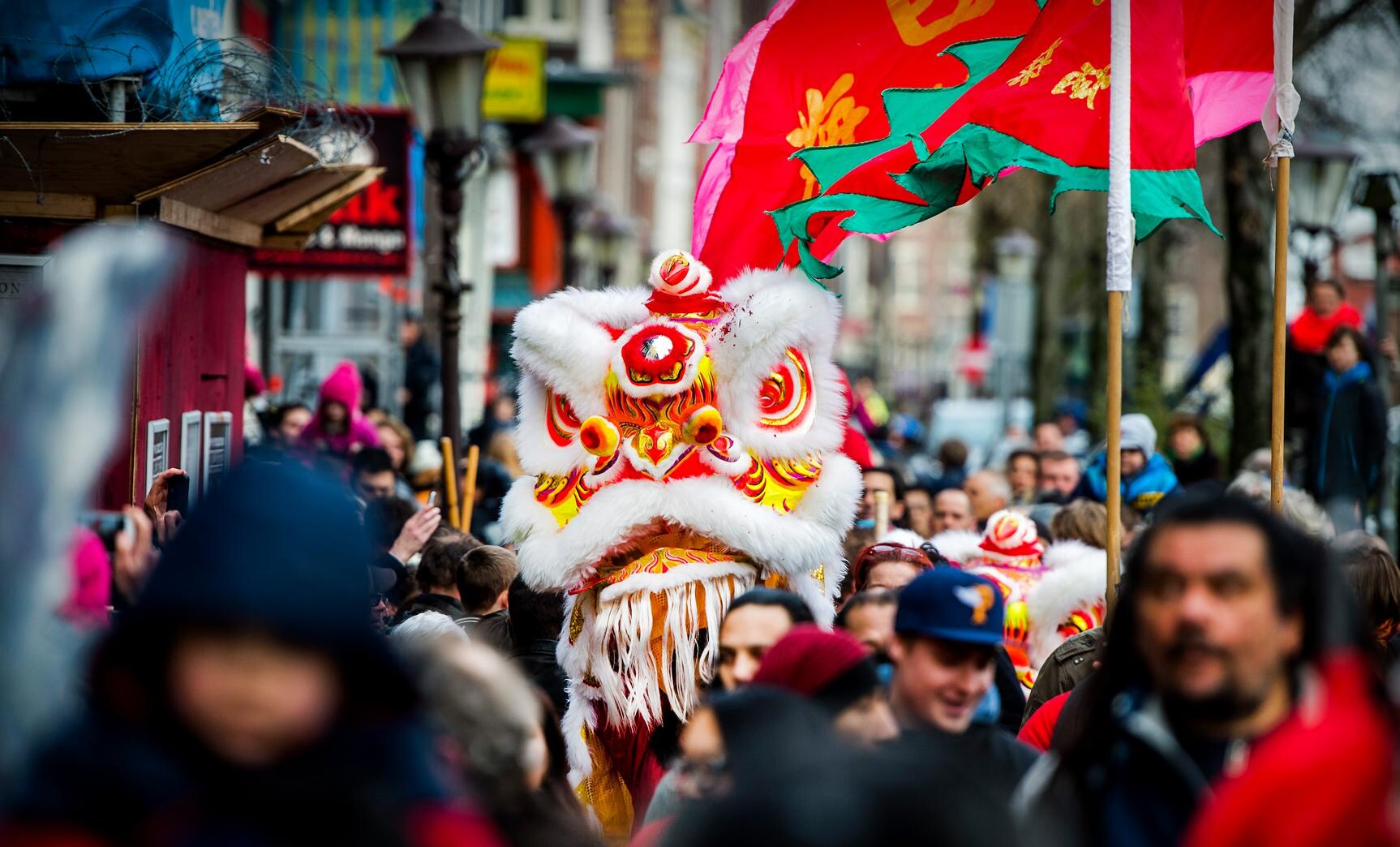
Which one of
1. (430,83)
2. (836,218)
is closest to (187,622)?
(836,218)

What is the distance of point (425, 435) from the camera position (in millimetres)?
15484

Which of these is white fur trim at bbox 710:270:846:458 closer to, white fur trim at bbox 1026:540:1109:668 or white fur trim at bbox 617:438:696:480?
white fur trim at bbox 617:438:696:480

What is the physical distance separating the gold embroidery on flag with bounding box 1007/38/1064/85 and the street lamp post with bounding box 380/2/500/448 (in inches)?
138

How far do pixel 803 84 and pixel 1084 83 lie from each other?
1.19 meters

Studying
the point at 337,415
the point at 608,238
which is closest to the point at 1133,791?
the point at 337,415

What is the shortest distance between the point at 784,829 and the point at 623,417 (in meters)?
3.97

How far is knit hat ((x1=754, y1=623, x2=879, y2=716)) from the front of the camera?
3.40 meters

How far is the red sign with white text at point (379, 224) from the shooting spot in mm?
11328

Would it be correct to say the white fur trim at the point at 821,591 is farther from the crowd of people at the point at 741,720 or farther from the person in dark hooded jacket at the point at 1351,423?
the person in dark hooded jacket at the point at 1351,423

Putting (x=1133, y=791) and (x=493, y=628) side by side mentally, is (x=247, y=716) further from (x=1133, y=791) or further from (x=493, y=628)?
(x=493, y=628)

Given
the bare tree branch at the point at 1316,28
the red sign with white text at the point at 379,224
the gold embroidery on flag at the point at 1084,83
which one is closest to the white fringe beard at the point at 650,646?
the gold embroidery on flag at the point at 1084,83

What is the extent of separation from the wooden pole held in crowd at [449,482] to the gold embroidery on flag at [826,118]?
2320 millimetres

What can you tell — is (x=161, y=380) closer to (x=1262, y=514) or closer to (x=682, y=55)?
(x=1262, y=514)

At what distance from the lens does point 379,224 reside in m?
11.6
